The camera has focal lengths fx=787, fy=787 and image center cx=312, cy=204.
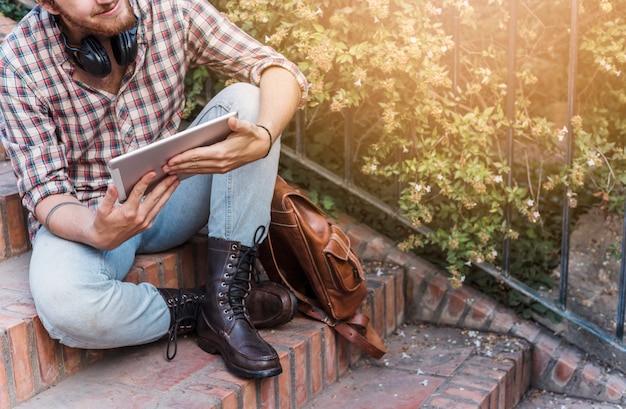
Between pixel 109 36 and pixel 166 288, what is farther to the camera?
pixel 166 288

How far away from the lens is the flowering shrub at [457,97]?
9.00ft

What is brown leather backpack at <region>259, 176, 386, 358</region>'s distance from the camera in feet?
8.16

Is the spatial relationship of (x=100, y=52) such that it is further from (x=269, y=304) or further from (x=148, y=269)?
(x=269, y=304)

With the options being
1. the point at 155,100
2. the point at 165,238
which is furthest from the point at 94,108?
the point at 165,238

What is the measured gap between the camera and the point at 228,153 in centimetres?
204

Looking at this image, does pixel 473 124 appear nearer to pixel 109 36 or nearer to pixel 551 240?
pixel 551 240

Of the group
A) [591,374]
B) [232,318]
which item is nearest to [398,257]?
[591,374]

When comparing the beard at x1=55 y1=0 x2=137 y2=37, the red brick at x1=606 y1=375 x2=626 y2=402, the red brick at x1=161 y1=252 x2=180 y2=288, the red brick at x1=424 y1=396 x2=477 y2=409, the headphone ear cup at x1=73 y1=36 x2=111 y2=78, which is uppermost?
the beard at x1=55 y1=0 x2=137 y2=37

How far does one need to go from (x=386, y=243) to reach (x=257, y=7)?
1.07 meters

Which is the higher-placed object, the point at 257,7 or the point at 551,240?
the point at 257,7

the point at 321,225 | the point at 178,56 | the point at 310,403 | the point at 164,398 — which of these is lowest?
the point at 310,403

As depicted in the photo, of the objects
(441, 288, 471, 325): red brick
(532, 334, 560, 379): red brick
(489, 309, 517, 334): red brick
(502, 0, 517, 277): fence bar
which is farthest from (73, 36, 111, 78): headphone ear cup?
(532, 334, 560, 379): red brick

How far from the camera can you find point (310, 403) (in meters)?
2.53

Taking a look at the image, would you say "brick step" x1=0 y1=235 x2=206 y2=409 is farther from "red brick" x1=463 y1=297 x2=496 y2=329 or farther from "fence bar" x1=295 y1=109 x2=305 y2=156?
"red brick" x1=463 y1=297 x2=496 y2=329
